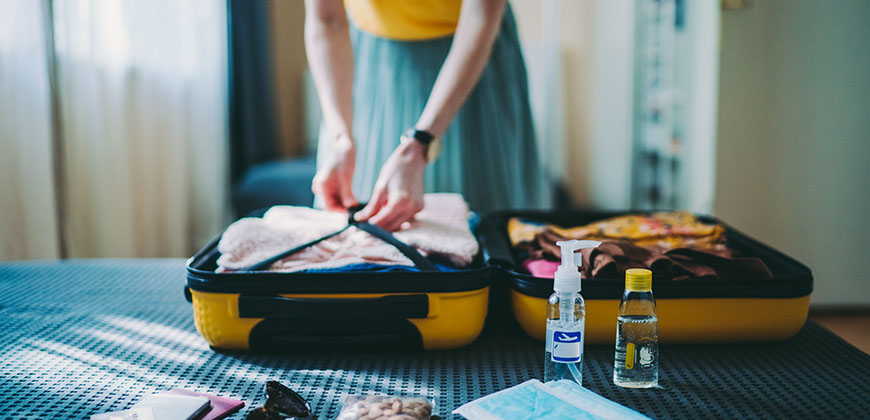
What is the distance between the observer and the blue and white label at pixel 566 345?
28.5 inches

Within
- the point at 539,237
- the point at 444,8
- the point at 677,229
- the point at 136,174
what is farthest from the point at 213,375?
the point at 136,174

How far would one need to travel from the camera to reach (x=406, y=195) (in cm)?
104

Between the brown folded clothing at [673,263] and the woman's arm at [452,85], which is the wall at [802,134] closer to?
the woman's arm at [452,85]

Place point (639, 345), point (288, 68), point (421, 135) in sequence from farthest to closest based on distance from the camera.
Answer: point (288, 68)
point (421, 135)
point (639, 345)

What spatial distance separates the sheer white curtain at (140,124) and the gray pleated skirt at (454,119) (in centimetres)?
121

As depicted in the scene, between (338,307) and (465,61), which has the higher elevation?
(465,61)

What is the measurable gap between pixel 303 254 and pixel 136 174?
2094mm

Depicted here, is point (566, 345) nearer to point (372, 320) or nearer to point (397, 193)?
point (372, 320)

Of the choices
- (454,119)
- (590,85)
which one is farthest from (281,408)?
(590,85)

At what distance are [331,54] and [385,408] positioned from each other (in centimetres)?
86

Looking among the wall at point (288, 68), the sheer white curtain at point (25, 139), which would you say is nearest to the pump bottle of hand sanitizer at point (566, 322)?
the sheer white curtain at point (25, 139)

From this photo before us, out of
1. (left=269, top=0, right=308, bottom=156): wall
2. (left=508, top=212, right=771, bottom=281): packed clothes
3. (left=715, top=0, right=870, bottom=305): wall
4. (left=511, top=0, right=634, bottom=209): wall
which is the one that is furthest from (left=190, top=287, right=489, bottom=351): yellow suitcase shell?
(left=269, top=0, right=308, bottom=156): wall

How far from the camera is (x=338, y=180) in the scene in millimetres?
1201

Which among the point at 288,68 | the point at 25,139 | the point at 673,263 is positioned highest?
the point at 288,68
